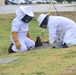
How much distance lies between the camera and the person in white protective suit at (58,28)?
11328mm

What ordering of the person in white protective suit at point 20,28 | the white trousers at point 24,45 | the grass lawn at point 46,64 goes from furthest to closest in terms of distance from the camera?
the white trousers at point 24,45 → the person in white protective suit at point 20,28 → the grass lawn at point 46,64

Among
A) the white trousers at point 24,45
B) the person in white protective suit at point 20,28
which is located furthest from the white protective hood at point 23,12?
the white trousers at point 24,45

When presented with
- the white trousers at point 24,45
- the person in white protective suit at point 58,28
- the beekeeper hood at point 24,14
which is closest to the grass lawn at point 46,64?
the person in white protective suit at point 58,28

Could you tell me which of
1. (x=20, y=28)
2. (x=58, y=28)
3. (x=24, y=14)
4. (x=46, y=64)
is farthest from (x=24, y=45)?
(x=46, y=64)

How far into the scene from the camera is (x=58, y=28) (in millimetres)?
11562

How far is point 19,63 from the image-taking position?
8.53 metres

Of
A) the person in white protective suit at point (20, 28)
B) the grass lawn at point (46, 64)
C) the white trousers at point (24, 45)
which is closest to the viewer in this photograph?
the grass lawn at point (46, 64)

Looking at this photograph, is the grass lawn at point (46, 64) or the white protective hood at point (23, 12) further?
the white protective hood at point (23, 12)

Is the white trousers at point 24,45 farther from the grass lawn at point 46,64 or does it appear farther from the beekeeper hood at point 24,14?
the grass lawn at point 46,64

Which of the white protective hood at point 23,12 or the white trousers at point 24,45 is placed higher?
the white protective hood at point 23,12

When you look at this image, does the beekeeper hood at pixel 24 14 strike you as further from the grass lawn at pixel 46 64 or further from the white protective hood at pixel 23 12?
the grass lawn at pixel 46 64

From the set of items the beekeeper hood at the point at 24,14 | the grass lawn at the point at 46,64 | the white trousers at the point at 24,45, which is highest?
the beekeeper hood at the point at 24,14

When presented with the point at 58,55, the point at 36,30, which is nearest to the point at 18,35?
the point at 58,55

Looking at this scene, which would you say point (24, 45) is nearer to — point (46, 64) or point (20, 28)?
point (20, 28)
